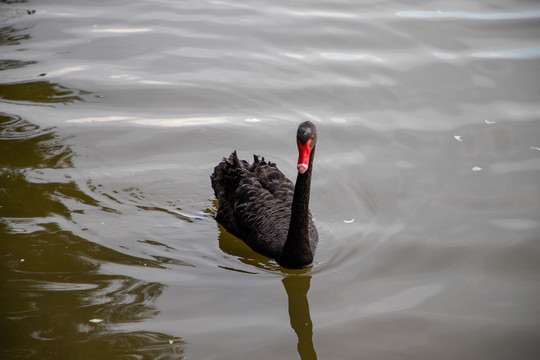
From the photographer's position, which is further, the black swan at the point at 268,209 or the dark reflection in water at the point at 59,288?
the black swan at the point at 268,209

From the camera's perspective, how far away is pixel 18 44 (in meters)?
9.99

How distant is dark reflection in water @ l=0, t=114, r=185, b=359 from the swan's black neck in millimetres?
1224

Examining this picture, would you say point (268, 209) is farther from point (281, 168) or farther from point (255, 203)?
point (281, 168)

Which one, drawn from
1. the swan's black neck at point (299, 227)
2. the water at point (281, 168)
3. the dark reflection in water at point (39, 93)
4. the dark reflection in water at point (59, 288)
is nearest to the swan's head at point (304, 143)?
the swan's black neck at point (299, 227)

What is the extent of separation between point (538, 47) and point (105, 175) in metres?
7.52

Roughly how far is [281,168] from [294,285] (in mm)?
2260

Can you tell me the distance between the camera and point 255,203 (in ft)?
20.3

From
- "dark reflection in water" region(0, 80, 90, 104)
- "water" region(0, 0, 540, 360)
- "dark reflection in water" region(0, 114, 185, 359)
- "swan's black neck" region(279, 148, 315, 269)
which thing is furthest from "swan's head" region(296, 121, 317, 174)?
"dark reflection in water" region(0, 80, 90, 104)

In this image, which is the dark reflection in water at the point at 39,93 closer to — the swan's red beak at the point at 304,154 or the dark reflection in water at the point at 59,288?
the dark reflection in water at the point at 59,288

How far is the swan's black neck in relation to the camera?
5402 mm

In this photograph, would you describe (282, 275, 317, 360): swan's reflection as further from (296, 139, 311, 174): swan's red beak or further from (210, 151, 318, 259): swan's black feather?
(296, 139, 311, 174): swan's red beak

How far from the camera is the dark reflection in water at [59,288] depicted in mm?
4594

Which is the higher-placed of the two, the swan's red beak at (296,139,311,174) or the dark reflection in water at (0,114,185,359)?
the swan's red beak at (296,139,311,174)

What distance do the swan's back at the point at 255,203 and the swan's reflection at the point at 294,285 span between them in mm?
76
